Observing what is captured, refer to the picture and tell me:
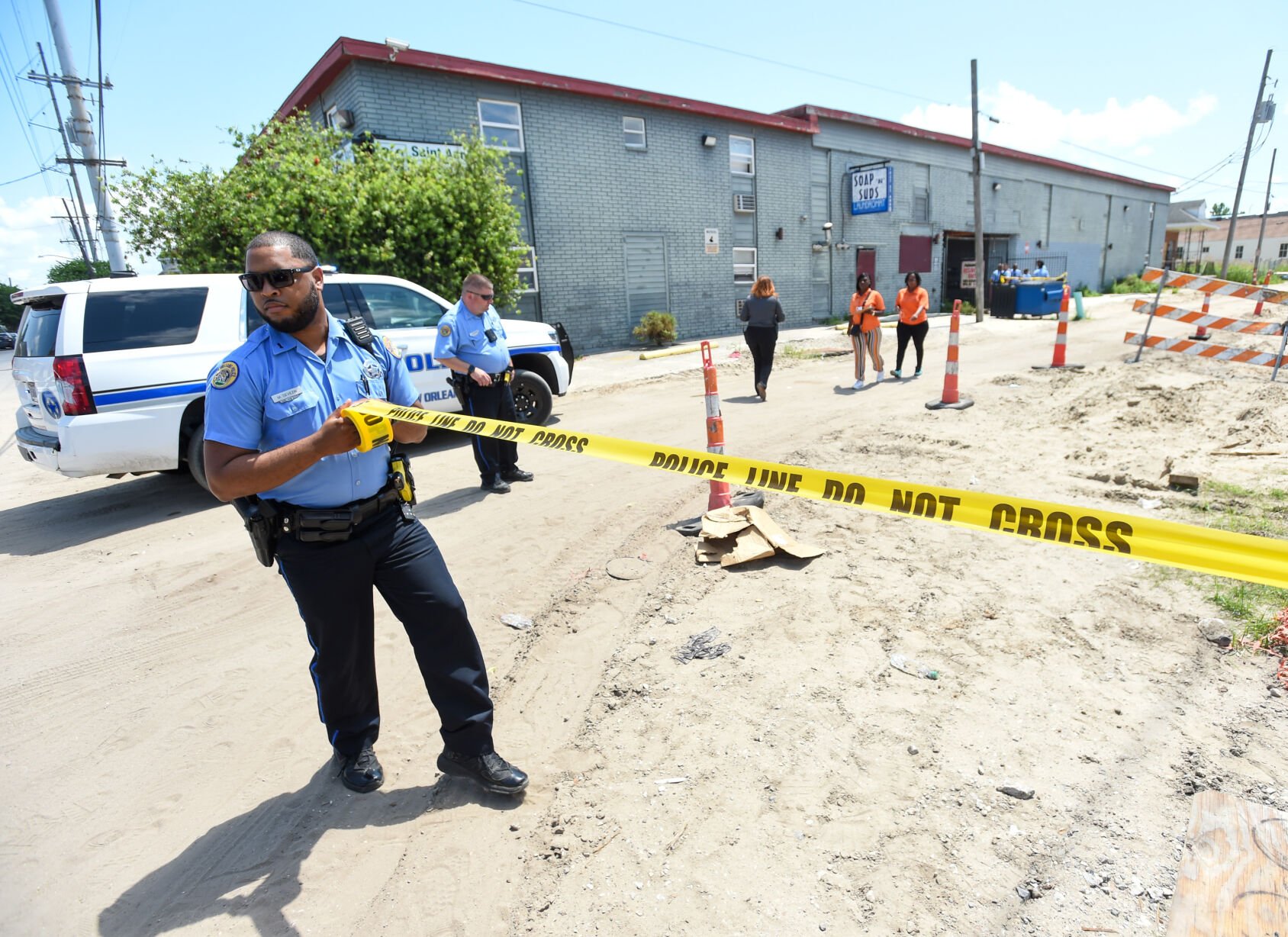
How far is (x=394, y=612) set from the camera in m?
2.58

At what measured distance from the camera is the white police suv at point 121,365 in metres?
5.68

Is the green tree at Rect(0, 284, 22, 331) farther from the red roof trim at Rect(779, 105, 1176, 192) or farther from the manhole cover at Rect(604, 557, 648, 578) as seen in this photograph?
the manhole cover at Rect(604, 557, 648, 578)

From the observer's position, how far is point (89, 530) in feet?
19.8

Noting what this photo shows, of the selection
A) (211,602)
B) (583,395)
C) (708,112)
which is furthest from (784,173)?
(211,602)

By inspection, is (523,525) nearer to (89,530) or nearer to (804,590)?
(804,590)

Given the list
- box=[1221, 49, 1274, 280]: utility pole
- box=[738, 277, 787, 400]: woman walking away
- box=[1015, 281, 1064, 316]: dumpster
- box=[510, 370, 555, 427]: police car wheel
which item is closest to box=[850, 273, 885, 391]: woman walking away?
box=[738, 277, 787, 400]: woman walking away

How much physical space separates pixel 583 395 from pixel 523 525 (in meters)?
6.39

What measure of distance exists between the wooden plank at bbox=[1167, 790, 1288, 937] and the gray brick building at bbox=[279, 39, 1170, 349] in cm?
1448

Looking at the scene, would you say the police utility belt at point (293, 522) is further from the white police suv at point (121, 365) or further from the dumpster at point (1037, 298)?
the dumpster at point (1037, 298)

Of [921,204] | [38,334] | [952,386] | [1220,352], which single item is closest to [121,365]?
[38,334]

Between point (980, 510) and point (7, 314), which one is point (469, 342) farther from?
point (7, 314)

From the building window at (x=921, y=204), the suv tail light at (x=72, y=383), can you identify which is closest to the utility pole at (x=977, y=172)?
the building window at (x=921, y=204)

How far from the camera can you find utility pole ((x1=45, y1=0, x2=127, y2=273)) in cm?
1561

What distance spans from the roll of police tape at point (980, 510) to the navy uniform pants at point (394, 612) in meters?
0.48
